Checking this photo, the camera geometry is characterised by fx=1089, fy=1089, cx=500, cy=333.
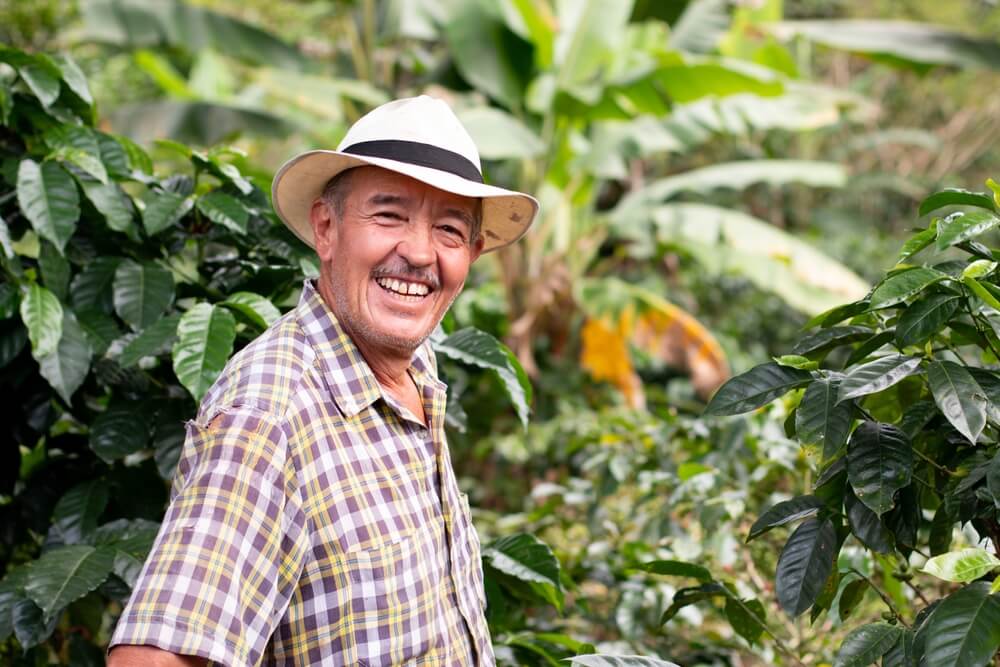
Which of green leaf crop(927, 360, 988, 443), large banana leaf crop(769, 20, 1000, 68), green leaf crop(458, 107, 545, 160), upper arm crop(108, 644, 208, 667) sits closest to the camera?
upper arm crop(108, 644, 208, 667)

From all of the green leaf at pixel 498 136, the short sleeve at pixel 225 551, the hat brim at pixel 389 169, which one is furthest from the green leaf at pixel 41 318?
the green leaf at pixel 498 136

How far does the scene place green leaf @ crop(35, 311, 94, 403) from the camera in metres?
1.99

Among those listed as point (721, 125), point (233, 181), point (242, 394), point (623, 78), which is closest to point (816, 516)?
point (242, 394)

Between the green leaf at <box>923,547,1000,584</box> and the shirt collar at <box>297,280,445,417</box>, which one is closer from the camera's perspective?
the green leaf at <box>923,547,1000,584</box>

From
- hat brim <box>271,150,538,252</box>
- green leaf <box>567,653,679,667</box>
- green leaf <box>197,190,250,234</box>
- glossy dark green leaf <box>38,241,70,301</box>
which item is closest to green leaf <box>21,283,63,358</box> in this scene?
glossy dark green leaf <box>38,241,70,301</box>

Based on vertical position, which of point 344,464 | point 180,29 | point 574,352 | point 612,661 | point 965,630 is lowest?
point 574,352

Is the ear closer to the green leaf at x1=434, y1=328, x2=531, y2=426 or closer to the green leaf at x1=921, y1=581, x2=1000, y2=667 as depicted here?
the green leaf at x1=434, y1=328, x2=531, y2=426

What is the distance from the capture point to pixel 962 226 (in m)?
1.48

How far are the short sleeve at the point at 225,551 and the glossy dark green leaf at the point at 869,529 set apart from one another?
2.65 ft

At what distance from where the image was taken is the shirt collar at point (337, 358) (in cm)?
143

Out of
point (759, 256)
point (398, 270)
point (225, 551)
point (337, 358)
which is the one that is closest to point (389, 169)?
point (398, 270)

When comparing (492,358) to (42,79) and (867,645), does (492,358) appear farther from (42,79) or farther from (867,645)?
(42,79)

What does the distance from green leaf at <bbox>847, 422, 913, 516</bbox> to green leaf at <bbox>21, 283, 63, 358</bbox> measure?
137 centimetres

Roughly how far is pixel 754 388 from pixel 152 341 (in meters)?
1.06
